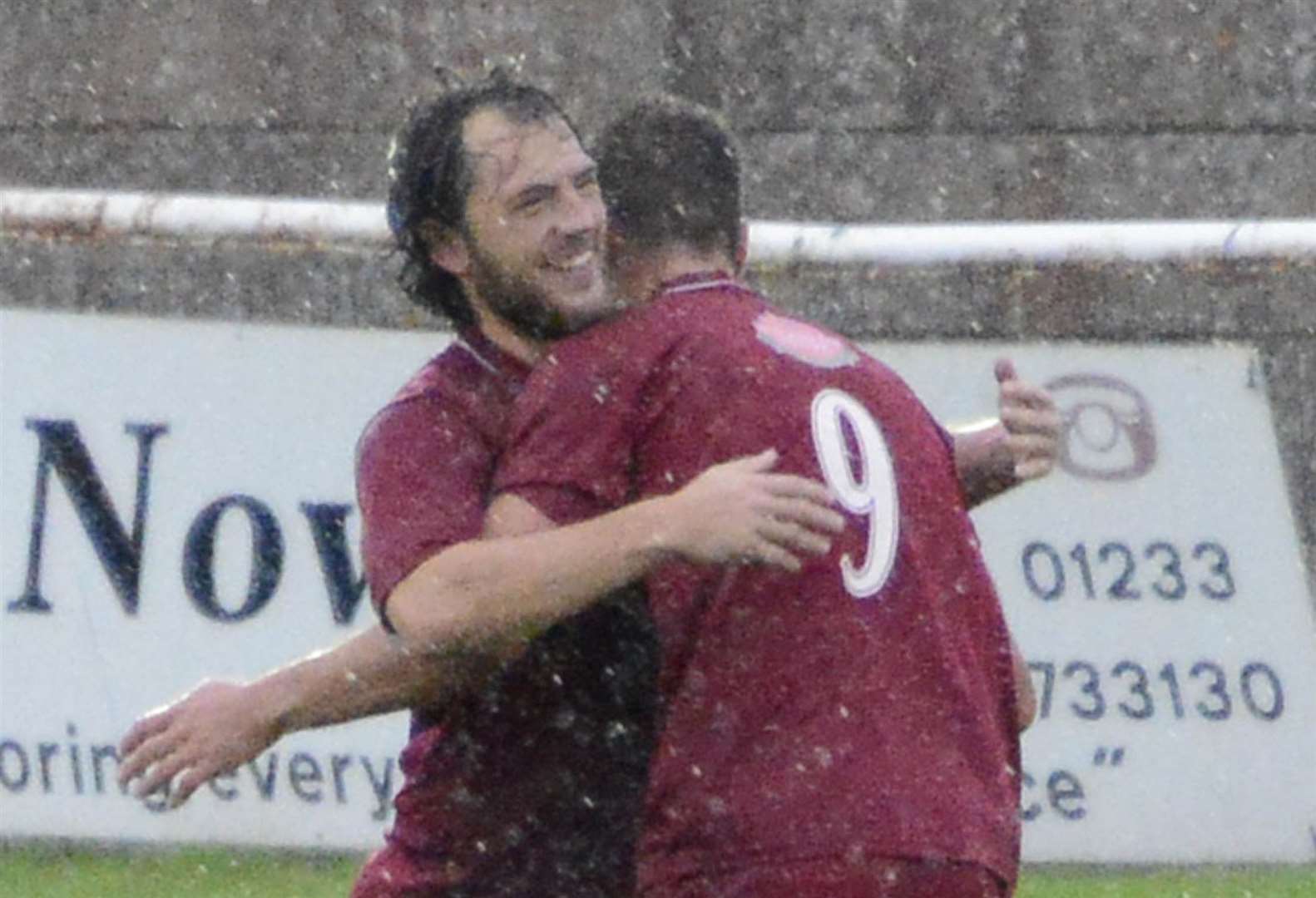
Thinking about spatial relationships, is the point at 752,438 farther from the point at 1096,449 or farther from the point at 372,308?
the point at 372,308

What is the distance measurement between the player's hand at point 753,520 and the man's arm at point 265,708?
442 mm

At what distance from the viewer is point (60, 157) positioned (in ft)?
29.8

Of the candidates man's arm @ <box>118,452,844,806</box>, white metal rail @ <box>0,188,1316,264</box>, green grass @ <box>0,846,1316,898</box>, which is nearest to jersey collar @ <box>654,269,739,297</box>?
man's arm @ <box>118,452,844,806</box>

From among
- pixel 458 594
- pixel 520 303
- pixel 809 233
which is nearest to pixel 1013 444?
pixel 520 303

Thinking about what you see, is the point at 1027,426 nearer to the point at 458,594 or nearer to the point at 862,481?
the point at 862,481

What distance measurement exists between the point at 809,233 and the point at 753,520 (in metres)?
4.19

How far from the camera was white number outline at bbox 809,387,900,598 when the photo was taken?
366 centimetres

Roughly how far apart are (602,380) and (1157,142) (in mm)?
5394

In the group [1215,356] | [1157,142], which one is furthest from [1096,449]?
[1157,142]

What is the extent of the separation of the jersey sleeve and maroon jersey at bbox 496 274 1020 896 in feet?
0.24

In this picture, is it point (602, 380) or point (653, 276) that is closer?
point (602, 380)

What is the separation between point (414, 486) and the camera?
12.5 feet

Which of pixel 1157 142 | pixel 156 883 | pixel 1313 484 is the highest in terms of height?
pixel 1157 142

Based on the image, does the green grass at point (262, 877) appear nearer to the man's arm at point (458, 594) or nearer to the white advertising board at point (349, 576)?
the white advertising board at point (349, 576)
